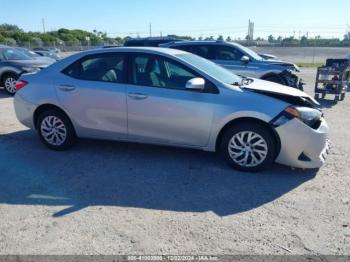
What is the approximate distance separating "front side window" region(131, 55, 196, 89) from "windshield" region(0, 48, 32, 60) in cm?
824

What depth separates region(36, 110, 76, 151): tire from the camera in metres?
5.52

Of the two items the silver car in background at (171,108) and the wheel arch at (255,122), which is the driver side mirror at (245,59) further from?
the wheel arch at (255,122)

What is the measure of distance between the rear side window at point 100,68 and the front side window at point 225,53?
6049mm

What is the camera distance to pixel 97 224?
3.50 meters

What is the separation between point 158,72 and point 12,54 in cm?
882

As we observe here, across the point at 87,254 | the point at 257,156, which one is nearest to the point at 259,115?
the point at 257,156

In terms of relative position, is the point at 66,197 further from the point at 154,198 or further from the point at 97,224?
the point at 154,198

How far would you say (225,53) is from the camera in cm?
1077

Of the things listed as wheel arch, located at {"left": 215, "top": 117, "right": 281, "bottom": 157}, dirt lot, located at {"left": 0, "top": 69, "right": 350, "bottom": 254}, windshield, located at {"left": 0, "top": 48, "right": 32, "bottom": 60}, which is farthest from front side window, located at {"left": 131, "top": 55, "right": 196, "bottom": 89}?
windshield, located at {"left": 0, "top": 48, "right": 32, "bottom": 60}

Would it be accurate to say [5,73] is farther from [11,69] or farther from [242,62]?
[242,62]

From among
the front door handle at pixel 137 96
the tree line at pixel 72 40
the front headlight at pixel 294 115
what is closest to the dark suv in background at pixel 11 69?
the front door handle at pixel 137 96

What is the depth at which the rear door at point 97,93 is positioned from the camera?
16.8 feet

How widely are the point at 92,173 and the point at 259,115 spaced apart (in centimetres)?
233

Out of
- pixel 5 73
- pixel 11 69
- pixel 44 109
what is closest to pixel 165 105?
pixel 44 109
